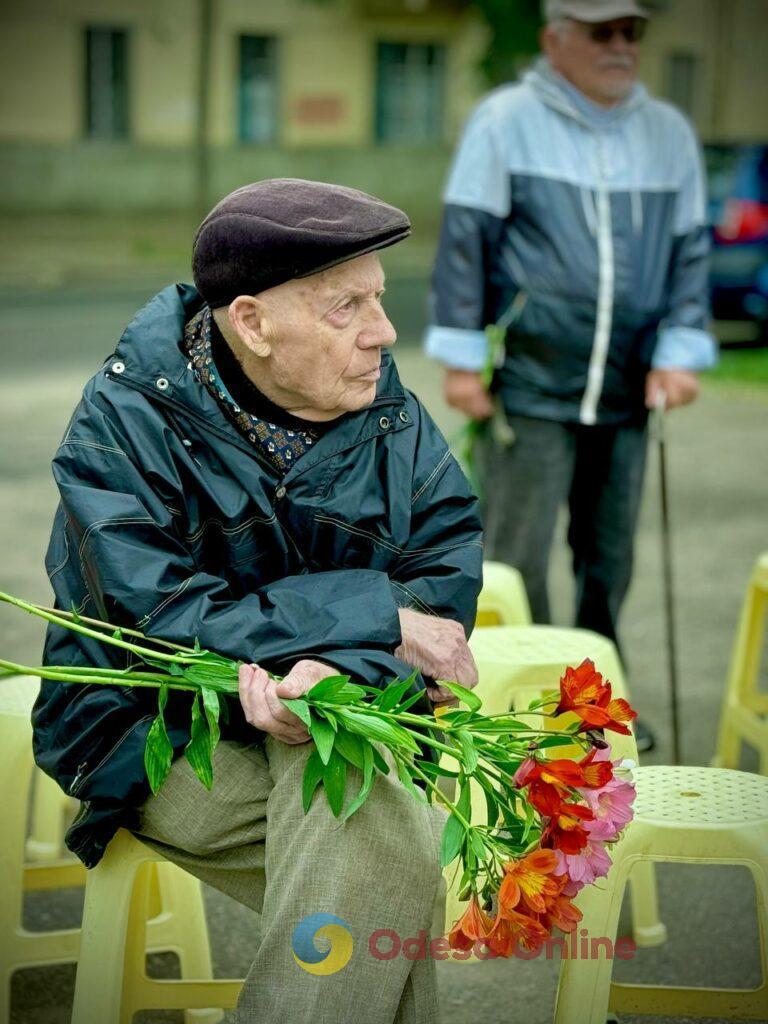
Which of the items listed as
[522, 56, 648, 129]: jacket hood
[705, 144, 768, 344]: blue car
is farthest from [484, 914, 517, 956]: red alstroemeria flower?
[705, 144, 768, 344]: blue car

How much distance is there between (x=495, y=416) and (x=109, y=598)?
227 cm

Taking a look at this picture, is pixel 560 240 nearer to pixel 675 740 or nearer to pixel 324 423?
pixel 675 740

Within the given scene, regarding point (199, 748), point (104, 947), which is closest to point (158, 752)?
point (199, 748)

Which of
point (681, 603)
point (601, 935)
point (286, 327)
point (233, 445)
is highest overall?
point (286, 327)

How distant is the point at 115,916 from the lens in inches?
102

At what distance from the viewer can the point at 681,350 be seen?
14.3 feet

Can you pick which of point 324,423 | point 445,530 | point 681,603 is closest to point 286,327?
point 324,423

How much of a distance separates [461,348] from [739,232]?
9.14 meters

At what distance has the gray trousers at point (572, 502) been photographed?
4410 mm

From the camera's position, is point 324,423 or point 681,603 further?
point 681,603

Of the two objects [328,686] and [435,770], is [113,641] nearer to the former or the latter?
[328,686]

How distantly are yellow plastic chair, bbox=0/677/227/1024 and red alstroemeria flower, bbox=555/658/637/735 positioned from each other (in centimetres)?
101

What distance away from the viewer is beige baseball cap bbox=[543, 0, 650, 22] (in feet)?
13.7

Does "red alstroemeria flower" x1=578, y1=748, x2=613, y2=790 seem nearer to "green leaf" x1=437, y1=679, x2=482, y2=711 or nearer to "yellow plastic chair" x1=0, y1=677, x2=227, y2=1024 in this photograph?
"green leaf" x1=437, y1=679, x2=482, y2=711
